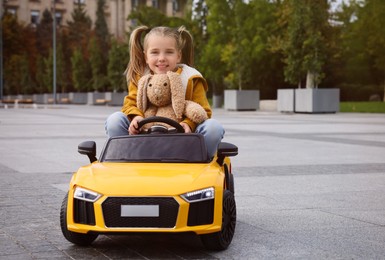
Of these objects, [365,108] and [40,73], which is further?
[40,73]

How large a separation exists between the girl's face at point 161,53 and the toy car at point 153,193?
82 cm

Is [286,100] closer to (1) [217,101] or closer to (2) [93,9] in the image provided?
(1) [217,101]

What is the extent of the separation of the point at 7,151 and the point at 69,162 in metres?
2.78

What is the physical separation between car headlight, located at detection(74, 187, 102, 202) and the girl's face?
1.59 m

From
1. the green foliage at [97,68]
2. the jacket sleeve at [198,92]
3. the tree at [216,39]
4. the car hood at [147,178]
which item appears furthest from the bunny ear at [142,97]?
the green foliage at [97,68]

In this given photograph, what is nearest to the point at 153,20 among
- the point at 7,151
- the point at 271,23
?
the point at 271,23

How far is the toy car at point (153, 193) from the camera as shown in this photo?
5301mm

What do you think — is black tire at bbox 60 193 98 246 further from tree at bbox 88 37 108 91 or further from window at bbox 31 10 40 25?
window at bbox 31 10 40 25

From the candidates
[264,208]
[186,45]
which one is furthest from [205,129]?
[264,208]

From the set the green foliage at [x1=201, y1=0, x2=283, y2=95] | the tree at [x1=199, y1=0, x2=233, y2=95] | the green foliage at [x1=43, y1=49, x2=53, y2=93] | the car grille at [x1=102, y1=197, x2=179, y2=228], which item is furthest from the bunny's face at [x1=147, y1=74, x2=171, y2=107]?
the green foliage at [x1=43, y1=49, x2=53, y2=93]

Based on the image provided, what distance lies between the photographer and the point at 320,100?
1478 inches

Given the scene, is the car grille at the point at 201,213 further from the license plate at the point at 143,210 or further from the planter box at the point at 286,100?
the planter box at the point at 286,100

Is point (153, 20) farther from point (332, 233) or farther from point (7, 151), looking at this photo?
point (332, 233)

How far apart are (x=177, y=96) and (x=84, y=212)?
1455 millimetres
